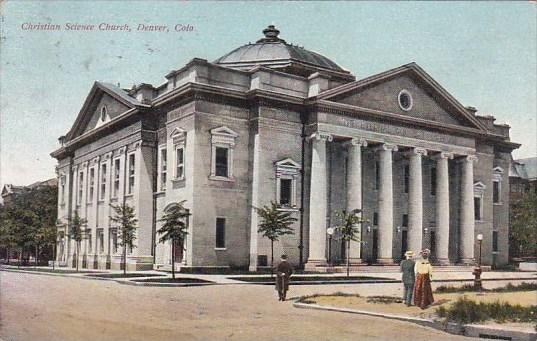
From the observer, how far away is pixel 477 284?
1570 cm

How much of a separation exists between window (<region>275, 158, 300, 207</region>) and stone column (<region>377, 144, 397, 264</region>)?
3082mm

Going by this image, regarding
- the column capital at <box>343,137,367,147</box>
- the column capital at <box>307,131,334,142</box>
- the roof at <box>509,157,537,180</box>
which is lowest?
the roof at <box>509,157,537,180</box>

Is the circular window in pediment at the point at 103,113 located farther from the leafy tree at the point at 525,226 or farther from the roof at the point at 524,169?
the leafy tree at the point at 525,226

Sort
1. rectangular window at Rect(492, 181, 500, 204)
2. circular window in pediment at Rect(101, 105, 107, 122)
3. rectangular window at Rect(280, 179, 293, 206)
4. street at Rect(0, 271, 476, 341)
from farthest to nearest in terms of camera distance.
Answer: rectangular window at Rect(280, 179, 293, 206)
rectangular window at Rect(492, 181, 500, 204)
circular window in pediment at Rect(101, 105, 107, 122)
street at Rect(0, 271, 476, 341)

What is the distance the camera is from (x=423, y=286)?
1394 centimetres

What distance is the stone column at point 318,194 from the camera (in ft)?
80.2

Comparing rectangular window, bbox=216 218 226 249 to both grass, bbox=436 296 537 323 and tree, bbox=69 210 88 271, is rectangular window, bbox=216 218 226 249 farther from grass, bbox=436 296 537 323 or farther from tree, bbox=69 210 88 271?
grass, bbox=436 296 537 323

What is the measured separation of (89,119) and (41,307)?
187 inches

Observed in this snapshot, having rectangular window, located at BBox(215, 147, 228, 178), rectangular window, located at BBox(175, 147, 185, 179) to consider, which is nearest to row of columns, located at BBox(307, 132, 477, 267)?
rectangular window, located at BBox(215, 147, 228, 178)

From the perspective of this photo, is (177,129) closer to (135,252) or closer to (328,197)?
(135,252)

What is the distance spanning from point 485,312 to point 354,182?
13587 mm

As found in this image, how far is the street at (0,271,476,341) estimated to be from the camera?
1127 cm

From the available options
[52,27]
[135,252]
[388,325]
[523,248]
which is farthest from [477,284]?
[52,27]

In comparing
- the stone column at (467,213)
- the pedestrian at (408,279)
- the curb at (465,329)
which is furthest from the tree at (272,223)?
the curb at (465,329)
